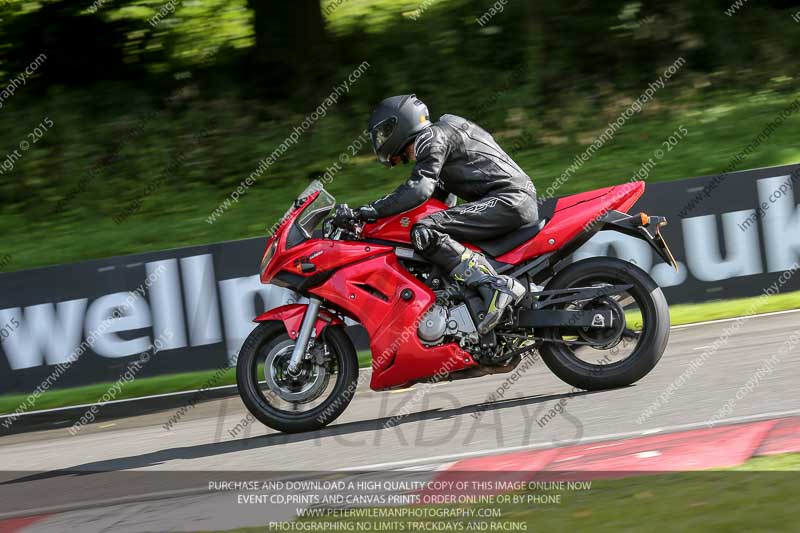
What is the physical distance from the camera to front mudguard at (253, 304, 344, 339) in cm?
657

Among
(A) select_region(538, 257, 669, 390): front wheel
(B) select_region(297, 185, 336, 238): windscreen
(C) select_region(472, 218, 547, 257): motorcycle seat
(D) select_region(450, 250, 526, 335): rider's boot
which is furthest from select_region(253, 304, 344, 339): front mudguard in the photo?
(A) select_region(538, 257, 669, 390): front wheel

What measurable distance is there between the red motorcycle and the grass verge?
2799mm

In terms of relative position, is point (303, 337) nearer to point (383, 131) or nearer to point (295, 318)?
point (295, 318)

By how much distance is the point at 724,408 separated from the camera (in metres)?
5.98

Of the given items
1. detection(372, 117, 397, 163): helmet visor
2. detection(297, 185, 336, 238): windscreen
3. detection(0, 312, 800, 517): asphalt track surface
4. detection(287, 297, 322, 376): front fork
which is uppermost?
detection(372, 117, 397, 163): helmet visor

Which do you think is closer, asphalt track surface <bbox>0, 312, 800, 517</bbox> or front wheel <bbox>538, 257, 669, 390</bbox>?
asphalt track surface <bbox>0, 312, 800, 517</bbox>

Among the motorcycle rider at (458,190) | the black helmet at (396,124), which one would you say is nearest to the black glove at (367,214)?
the motorcycle rider at (458,190)

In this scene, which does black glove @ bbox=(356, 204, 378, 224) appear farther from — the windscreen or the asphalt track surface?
the asphalt track surface

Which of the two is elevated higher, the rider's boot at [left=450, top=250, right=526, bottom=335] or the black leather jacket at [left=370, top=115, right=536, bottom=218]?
the black leather jacket at [left=370, top=115, right=536, bottom=218]

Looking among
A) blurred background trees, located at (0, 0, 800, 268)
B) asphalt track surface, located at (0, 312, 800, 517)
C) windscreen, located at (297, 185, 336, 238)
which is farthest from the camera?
blurred background trees, located at (0, 0, 800, 268)

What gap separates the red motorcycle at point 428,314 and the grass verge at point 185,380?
110 inches

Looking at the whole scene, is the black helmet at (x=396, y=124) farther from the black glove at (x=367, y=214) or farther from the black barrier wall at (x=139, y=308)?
the black barrier wall at (x=139, y=308)

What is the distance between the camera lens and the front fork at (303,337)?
647 cm

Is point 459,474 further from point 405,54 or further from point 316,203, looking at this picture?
point 405,54
